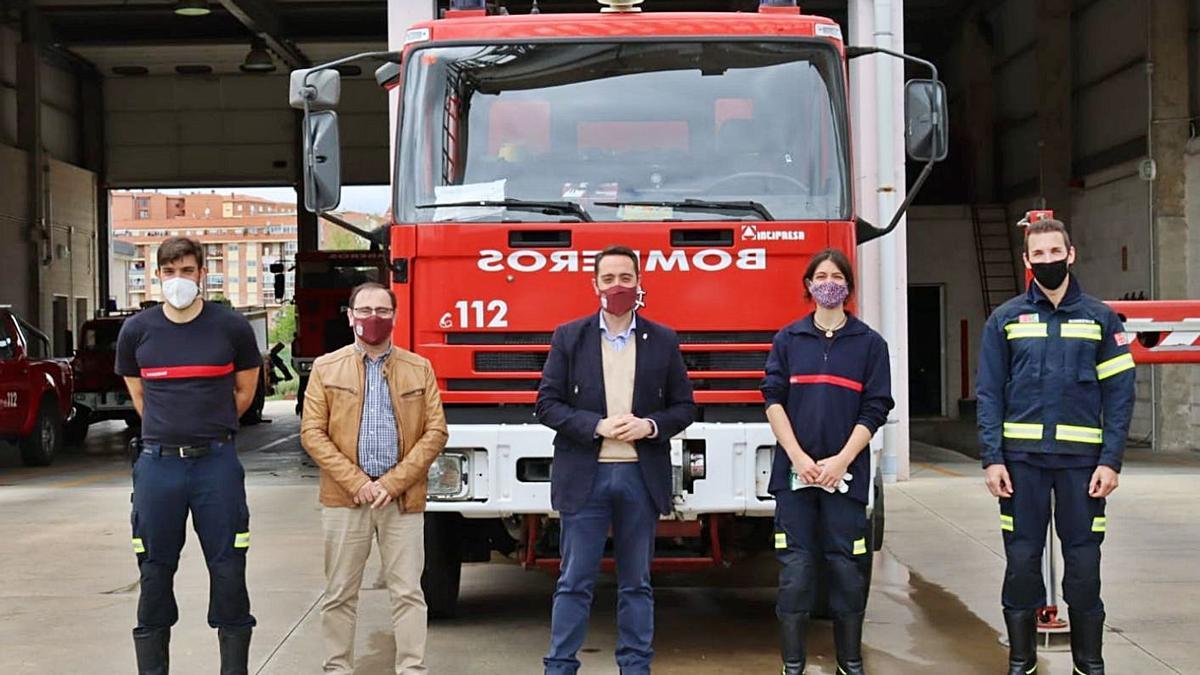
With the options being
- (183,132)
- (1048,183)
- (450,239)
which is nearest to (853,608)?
(450,239)

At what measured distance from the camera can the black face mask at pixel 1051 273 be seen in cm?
566

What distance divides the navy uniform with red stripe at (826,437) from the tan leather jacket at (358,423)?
55.0 inches

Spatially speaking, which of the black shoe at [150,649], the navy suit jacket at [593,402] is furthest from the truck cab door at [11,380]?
the navy suit jacket at [593,402]

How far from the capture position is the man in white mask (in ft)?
18.1

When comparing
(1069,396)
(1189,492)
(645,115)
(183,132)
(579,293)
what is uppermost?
(183,132)

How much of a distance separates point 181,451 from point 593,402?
5.22 feet

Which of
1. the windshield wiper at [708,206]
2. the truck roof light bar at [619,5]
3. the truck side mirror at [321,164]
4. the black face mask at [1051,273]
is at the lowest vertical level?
the black face mask at [1051,273]

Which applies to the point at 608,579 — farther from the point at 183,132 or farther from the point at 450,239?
the point at 183,132

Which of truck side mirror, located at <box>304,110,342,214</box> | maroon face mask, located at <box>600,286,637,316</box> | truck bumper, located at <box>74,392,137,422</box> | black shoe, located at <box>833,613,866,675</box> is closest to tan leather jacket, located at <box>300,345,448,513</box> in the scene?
maroon face mask, located at <box>600,286,637,316</box>

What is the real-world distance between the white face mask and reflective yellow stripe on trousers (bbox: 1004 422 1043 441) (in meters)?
3.22

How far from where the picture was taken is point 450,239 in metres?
6.46

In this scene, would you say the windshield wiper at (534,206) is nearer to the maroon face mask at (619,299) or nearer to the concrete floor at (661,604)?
the maroon face mask at (619,299)

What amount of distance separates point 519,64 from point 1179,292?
13695 millimetres

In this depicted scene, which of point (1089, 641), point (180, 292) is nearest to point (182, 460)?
point (180, 292)
